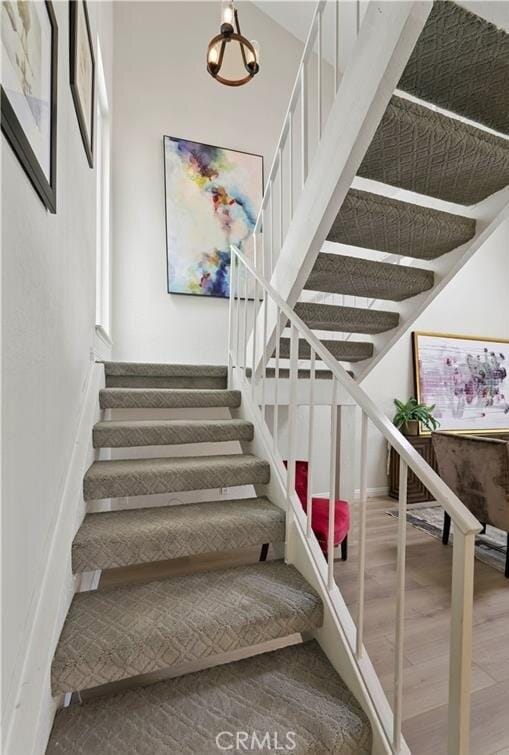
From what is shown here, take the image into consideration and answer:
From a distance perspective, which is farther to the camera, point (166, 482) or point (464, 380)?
point (464, 380)

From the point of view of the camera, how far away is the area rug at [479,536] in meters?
2.53

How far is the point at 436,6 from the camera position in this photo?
1.05 meters

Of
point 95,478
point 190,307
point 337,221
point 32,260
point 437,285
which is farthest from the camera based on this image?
point 190,307

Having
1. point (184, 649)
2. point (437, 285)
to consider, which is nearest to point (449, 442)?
point (437, 285)

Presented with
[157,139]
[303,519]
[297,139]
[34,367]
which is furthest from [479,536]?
[157,139]

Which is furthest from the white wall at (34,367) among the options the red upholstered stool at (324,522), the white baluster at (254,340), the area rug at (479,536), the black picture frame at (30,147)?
the area rug at (479,536)

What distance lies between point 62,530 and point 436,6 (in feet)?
6.28

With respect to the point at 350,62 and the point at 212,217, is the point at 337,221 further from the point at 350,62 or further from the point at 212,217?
the point at 212,217

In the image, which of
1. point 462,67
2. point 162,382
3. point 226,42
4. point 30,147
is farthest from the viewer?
point 162,382

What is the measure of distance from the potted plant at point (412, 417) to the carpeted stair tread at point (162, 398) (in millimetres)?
2348

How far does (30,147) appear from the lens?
A: 76cm

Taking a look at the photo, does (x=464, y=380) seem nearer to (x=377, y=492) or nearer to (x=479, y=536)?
(x=377, y=492)

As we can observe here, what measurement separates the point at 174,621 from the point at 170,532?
0.32 metres

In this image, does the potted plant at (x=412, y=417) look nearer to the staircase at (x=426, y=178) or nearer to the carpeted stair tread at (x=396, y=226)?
the staircase at (x=426, y=178)
